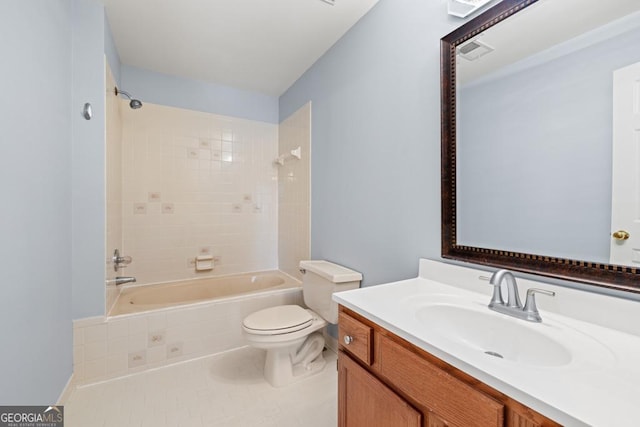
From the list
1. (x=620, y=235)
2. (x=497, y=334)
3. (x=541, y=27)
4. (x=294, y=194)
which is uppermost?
(x=541, y=27)

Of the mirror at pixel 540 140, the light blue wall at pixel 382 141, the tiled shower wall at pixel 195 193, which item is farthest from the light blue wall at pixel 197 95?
the mirror at pixel 540 140

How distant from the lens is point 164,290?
2.46 meters

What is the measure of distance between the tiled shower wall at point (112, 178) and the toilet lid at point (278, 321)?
98 cm

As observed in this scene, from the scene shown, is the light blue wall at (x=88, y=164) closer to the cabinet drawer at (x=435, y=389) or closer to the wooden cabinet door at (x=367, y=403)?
the wooden cabinet door at (x=367, y=403)

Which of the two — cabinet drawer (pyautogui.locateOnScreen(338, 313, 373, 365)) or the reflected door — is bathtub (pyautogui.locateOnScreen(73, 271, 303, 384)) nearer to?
cabinet drawer (pyautogui.locateOnScreen(338, 313, 373, 365))

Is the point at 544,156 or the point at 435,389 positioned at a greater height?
the point at 544,156

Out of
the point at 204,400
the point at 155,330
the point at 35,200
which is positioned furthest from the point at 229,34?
the point at 204,400

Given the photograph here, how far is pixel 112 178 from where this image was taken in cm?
197

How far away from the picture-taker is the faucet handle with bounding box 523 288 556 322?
0.83 m

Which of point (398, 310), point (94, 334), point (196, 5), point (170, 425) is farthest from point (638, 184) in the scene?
point (94, 334)

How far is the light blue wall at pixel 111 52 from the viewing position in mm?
1807

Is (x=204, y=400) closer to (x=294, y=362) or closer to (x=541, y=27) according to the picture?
(x=294, y=362)

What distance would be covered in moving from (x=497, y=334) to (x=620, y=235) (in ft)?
1.48

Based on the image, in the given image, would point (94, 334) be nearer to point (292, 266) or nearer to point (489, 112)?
point (292, 266)
